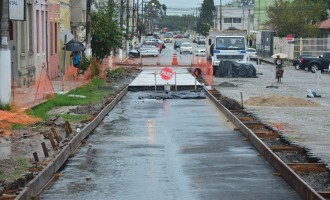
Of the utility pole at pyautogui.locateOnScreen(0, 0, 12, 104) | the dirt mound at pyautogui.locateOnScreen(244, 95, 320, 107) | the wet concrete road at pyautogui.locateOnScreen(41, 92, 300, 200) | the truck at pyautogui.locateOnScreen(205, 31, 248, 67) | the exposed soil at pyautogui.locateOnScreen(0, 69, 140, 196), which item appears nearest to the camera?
the wet concrete road at pyautogui.locateOnScreen(41, 92, 300, 200)

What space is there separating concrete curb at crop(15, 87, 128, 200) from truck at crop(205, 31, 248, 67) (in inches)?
1173

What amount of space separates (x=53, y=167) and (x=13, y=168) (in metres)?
0.73

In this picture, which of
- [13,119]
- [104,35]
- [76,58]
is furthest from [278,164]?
[104,35]

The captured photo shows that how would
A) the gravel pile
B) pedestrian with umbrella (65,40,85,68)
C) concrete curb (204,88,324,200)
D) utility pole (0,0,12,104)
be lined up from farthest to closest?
1. pedestrian with umbrella (65,40,85,68)
2. utility pole (0,0,12,104)
3. the gravel pile
4. concrete curb (204,88,324,200)

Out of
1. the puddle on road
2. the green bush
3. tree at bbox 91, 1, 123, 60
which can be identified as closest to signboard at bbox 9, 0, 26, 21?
the green bush

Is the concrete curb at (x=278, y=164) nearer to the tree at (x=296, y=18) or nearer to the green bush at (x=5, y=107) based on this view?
the green bush at (x=5, y=107)

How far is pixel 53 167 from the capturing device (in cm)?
1336

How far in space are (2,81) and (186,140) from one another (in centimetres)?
606

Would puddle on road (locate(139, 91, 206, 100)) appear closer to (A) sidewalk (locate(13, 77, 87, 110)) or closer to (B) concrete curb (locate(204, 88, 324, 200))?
(A) sidewalk (locate(13, 77, 87, 110))

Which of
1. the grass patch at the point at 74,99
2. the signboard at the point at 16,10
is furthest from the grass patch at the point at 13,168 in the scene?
the signboard at the point at 16,10

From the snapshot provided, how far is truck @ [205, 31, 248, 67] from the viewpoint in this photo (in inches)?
2003

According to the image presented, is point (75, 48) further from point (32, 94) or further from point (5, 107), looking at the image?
point (5, 107)

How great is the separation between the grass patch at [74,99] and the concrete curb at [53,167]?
1984 mm

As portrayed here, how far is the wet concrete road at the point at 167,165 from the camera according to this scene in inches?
465
